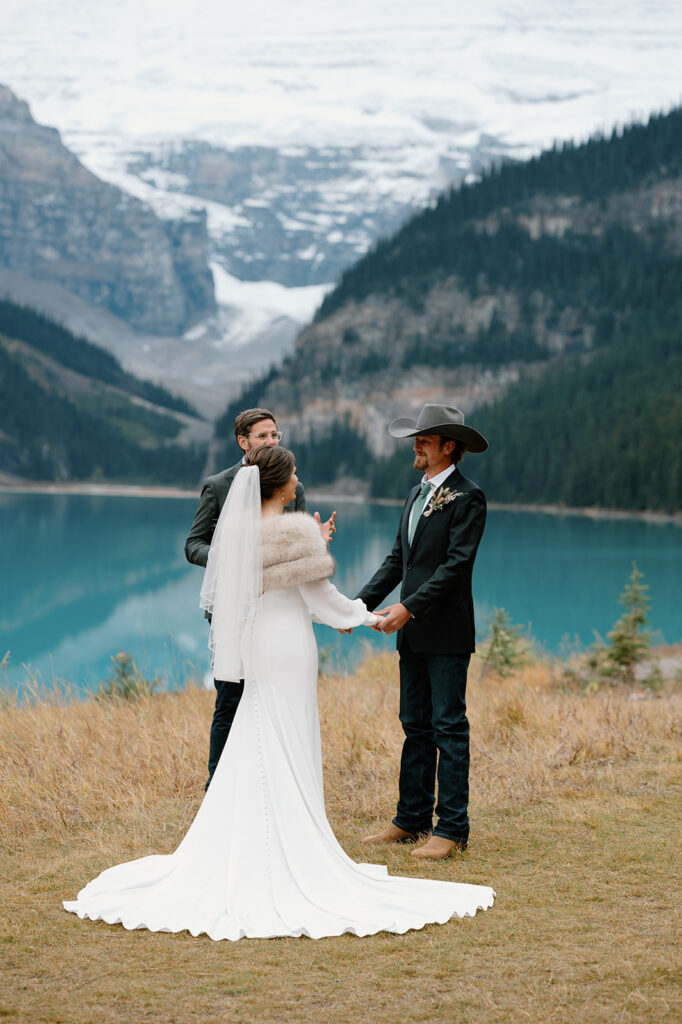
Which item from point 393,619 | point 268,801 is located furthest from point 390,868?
point 393,619

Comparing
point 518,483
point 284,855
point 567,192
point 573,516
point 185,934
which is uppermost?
point 567,192

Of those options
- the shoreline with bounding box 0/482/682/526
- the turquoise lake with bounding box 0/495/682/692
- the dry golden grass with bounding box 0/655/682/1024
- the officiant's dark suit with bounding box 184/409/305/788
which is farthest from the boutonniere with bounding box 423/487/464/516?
the shoreline with bounding box 0/482/682/526

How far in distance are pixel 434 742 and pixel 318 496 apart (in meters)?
127

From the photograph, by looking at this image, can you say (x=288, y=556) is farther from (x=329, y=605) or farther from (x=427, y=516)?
(x=427, y=516)

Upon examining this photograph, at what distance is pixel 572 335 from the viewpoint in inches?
5694

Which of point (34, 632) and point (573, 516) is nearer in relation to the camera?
point (34, 632)

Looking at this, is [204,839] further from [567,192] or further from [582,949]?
[567,192]

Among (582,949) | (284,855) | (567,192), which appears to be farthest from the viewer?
(567,192)

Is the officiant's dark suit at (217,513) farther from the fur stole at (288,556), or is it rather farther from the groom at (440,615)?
the fur stole at (288,556)

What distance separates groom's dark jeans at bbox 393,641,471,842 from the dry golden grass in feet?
0.92

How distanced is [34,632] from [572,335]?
125m

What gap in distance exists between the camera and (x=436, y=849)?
18.2ft

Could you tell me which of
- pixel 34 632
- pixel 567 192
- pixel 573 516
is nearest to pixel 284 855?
pixel 34 632

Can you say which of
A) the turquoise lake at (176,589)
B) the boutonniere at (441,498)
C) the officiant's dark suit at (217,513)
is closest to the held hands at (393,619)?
the boutonniere at (441,498)
